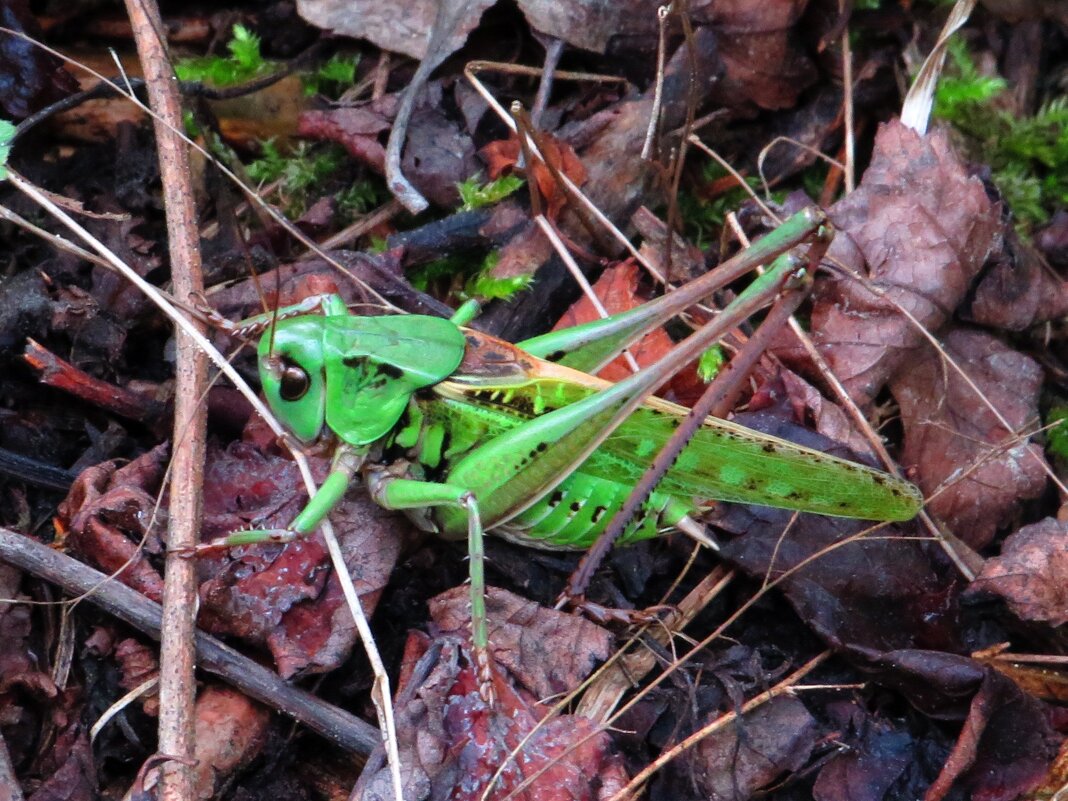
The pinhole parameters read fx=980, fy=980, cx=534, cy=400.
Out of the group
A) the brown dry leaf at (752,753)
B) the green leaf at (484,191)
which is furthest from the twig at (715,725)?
the green leaf at (484,191)

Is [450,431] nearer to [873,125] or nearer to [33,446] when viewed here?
[33,446]

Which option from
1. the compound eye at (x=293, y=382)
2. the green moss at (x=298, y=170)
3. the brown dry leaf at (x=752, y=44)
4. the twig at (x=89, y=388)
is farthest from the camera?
the brown dry leaf at (x=752, y=44)

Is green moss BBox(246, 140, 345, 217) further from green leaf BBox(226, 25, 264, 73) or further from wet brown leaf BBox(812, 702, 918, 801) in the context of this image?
wet brown leaf BBox(812, 702, 918, 801)

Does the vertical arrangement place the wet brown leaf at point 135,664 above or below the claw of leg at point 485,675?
below

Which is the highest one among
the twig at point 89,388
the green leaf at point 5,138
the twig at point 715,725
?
the green leaf at point 5,138

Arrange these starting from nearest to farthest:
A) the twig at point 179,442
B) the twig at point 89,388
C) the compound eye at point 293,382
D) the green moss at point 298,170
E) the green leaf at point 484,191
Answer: the twig at point 179,442 < the compound eye at point 293,382 < the twig at point 89,388 < the green leaf at point 484,191 < the green moss at point 298,170

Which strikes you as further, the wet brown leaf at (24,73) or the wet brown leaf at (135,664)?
the wet brown leaf at (24,73)

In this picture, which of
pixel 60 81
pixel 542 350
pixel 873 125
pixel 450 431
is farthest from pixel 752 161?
pixel 60 81

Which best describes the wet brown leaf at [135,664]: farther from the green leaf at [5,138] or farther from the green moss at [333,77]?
the green moss at [333,77]
